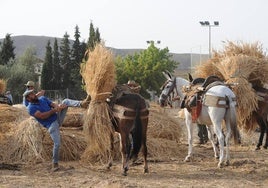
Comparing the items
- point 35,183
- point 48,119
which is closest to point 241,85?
point 48,119

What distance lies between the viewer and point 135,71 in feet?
152

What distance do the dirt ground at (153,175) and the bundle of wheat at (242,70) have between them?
1393 mm

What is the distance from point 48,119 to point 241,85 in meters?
4.52

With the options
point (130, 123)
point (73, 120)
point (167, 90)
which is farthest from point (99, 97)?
point (73, 120)

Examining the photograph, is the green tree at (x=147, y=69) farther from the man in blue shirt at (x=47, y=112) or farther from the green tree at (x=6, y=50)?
the man in blue shirt at (x=47, y=112)

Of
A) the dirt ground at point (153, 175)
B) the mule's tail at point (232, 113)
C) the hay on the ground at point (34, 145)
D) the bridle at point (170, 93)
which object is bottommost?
the dirt ground at point (153, 175)

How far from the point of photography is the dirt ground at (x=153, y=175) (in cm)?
750

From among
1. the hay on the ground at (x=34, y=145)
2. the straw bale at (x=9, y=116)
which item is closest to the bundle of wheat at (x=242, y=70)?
the hay on the ground at (x=34, y=145)

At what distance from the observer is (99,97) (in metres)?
8.76

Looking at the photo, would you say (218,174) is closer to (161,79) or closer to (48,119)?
(48,119)

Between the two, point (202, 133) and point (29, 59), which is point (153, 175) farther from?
point (29, 59)

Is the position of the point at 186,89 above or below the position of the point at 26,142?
above

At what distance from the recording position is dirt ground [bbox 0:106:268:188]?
7496 mm

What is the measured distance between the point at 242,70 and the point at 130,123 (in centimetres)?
362
